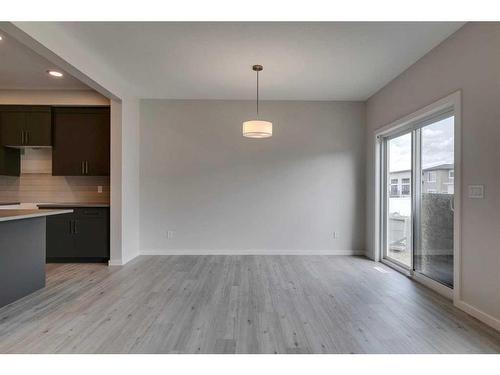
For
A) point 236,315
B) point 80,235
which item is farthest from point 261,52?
point 80,235

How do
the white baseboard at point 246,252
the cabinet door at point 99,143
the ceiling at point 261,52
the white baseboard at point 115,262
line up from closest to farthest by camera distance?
1. the ceiling at point 261,52
2. the white baseboard at point 115,262
3. the cabinet door at point 99,143
4. the white baseboard at point 246,252

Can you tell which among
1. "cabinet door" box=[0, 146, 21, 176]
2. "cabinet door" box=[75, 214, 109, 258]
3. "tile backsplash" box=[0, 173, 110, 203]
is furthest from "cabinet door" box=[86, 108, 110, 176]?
"cabinet door" box=[0, 146, 21, 176]

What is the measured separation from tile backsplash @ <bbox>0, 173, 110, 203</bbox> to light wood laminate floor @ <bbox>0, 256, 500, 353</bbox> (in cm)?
146

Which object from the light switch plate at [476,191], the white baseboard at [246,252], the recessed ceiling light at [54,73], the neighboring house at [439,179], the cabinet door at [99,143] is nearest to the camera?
the light switch plate at [476,191]

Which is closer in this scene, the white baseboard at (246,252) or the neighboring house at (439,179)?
the neighboring house at (439,179)

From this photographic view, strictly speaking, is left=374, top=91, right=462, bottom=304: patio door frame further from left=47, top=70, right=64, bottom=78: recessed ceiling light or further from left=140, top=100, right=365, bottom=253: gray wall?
left=47, top=70, right=64, bottom=78: recessed ceiling light

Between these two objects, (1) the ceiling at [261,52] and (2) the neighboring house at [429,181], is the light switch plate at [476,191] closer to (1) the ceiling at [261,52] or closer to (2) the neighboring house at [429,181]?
(2) the neighboring house at [429,181]

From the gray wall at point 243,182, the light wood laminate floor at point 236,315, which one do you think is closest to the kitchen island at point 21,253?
the light wood laminate floor at point 236,315

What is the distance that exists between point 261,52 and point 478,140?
2.46m

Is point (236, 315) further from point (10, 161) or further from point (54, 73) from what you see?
point (10, 161)

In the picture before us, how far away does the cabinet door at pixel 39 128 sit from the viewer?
4602mm

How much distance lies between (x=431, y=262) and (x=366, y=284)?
0.88 metres

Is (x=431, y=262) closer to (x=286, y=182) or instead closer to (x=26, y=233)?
(x=286, y=182)

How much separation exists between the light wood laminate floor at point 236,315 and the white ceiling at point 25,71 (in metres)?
2.92
